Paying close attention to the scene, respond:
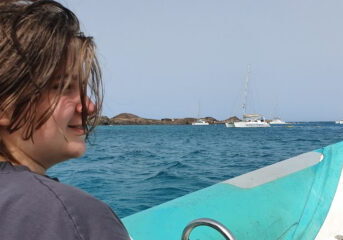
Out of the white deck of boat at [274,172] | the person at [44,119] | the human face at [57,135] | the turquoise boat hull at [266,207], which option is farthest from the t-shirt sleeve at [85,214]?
the white deck of boat at [274,172]

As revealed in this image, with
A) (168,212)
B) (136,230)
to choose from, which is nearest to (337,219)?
(168,212)

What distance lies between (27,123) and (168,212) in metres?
1.74

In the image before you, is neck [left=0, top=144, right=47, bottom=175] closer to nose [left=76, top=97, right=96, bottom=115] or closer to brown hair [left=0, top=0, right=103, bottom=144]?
brown hair [left=0, top=0, right=103, bottom=144]

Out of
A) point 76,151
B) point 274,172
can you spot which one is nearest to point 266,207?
point 274,172

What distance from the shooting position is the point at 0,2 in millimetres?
736

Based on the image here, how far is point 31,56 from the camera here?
0.63 meters

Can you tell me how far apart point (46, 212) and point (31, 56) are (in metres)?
0.30

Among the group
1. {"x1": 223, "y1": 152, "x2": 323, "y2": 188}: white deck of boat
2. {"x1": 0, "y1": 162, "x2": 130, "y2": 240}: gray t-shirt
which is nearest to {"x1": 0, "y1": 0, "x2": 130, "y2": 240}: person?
{"x1": 0, "y1": 162, "x2": 130, "y2": 240}: gray t-shirt

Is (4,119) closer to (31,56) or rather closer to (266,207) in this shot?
(31,56)

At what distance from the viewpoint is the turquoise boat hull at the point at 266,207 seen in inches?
84.6

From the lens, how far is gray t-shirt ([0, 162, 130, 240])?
0.51 metres

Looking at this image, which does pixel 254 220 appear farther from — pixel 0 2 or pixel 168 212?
pixel 0 2

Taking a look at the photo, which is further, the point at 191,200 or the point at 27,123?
the point at 191,200

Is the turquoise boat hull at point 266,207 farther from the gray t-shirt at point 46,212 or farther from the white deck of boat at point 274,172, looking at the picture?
the gray t-shirt at point 46,212
